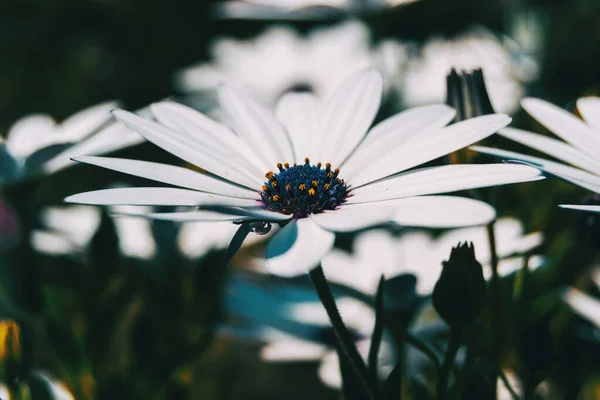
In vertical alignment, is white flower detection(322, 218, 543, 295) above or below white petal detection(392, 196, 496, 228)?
below

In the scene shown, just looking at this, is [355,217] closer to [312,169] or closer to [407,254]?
[312,169]

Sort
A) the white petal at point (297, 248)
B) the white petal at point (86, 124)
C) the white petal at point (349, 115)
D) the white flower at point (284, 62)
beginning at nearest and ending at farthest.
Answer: the white petal at point (297, 248) < the white petal at point (349, 115) < the white petal at point (86, 124) < the white flower at point (284, 62)

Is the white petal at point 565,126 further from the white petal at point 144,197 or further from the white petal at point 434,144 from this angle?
the white petal at point 144,197

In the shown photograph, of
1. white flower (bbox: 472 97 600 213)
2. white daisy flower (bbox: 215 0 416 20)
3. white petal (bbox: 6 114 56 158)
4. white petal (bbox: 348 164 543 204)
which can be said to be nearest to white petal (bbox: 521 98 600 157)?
white flower (bbox: 472 97 600 213)

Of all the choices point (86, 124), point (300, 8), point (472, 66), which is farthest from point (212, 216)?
point (300, 8)

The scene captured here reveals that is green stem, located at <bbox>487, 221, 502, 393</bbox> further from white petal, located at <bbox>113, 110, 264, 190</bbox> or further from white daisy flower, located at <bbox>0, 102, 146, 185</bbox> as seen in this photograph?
white daisy flower, located at <bbox>0, 102, 146, 185</bbox>

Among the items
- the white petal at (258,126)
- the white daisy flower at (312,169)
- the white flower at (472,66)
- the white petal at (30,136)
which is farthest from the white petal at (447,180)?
the white flower at (472,66)

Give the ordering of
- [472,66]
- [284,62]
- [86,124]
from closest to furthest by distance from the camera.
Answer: [86,124] < [472,66] < [284,62]
